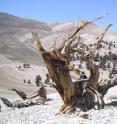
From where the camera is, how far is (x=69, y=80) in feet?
62.9

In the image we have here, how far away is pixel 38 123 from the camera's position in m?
17.8

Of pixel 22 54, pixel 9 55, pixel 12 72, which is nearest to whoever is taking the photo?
pixel 12 72

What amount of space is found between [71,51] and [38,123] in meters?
3.42

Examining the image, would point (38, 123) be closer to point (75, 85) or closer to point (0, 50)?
point (75, 85)

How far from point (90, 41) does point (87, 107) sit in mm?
99714

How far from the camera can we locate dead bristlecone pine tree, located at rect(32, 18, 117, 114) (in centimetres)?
1850

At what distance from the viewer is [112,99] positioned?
23.8 meters

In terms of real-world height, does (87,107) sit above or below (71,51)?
below

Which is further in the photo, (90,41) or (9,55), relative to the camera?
(90,41)

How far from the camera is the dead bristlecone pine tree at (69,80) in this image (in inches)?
728

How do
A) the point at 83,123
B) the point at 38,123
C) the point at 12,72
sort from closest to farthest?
the point at 83,123 → the point at 38,123 → the point at 12,72

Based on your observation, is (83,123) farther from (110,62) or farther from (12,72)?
(110,62)

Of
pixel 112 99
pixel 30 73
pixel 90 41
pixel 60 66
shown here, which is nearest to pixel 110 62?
pixel 30 73

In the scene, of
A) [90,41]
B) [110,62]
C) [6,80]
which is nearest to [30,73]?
[6,80]
